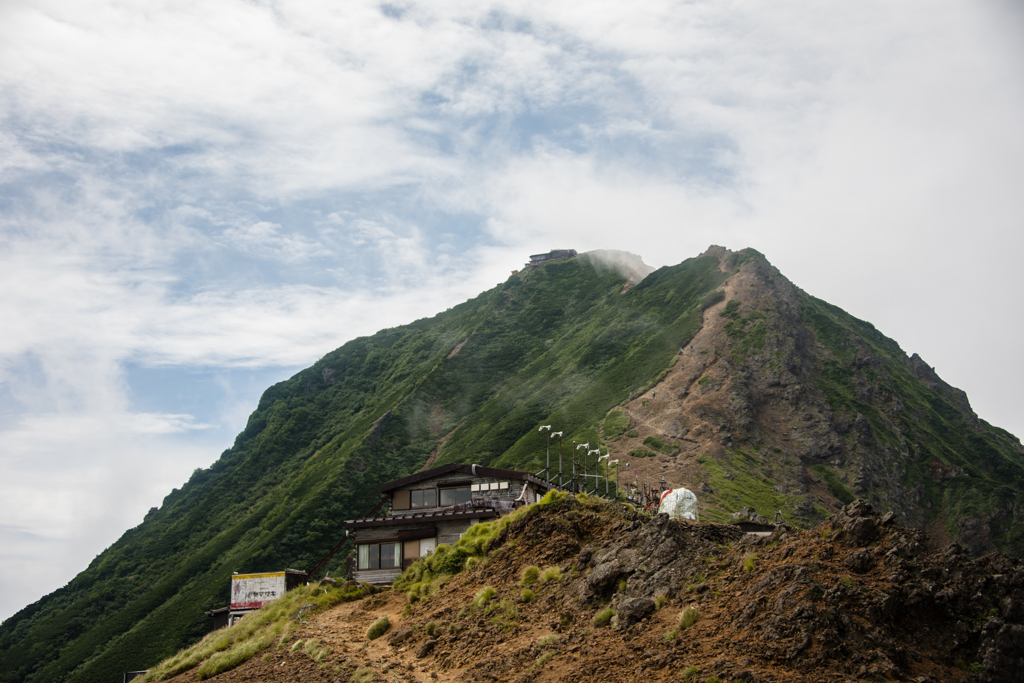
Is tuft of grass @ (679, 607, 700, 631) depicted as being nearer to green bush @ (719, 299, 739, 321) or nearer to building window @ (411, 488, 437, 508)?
building window @ (411, 488, 437, 508)

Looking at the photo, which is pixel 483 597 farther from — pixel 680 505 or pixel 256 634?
pixel 680 505

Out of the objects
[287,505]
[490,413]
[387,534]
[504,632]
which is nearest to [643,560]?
[504,632]

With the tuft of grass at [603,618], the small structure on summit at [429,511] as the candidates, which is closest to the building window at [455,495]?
the small structure on summit at [429,511]

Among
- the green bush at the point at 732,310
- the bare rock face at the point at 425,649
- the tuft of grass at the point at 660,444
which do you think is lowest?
the bare rock face at the point at 425,649

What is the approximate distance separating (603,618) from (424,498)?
104ft

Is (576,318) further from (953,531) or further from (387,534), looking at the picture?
(387,534)

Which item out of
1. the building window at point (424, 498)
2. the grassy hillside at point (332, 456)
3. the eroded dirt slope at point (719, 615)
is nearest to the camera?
the eroded dirt slope at point (719, 615)

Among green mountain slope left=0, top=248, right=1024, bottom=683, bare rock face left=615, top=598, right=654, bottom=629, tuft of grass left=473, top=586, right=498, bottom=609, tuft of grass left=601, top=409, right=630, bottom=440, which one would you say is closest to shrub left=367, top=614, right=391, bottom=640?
tuft of grass left=473, top=586, right=498, bottom=609

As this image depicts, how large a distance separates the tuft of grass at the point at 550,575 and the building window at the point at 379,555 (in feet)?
72.2

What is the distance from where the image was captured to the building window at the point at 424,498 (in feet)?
159

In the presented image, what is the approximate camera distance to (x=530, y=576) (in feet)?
74.0

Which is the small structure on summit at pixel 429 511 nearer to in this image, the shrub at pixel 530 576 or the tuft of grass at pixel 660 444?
the shrub at pixel 530 576

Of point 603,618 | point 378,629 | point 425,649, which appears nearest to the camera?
point 603,618

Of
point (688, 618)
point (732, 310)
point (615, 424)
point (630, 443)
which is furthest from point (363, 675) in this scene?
point (732, 310)
